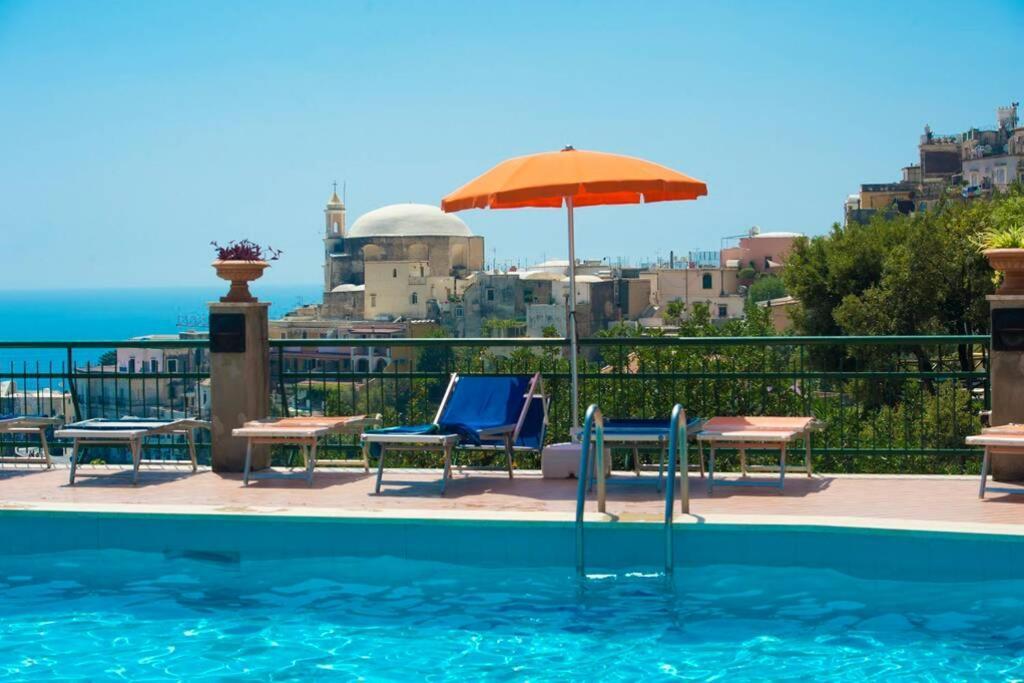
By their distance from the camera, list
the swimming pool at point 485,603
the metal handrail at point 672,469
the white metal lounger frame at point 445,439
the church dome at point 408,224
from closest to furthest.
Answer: the swimming pool at point 485,603 < the metal handrail at point 672,469 < the white metal lounger frame at point 445,439 < the church dome at point 408,224

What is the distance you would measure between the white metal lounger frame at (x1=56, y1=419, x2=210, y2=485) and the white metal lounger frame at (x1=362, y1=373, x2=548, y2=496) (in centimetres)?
151

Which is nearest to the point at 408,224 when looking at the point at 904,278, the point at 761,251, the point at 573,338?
the point at 761,251

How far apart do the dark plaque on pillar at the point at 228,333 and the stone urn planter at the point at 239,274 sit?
0.16 metres

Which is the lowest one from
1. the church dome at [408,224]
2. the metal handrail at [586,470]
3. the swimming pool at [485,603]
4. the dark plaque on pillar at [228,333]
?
the swimming pool at [485,603]

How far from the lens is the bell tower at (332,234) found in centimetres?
14788

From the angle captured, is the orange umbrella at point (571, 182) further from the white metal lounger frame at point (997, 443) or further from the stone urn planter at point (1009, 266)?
the white metal lounger frame at point (997, 443)

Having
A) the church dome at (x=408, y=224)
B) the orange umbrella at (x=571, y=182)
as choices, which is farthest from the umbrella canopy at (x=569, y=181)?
the church dome at (x=408, y=224)

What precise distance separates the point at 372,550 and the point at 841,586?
259cm

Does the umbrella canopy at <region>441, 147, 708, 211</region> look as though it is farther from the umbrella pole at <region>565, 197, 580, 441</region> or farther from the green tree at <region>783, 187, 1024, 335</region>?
the green tree at <region>783, 187, 1024, 335</region>

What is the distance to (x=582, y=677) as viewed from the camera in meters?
5.56

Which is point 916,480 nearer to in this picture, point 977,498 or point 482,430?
point 977,498

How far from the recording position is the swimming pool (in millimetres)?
5773

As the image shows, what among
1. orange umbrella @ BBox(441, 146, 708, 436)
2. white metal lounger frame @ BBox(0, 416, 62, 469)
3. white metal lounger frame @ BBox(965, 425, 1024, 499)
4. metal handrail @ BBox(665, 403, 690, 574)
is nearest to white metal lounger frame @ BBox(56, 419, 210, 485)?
white metal lounger frame @ BBox(0, 416, 62, 469)

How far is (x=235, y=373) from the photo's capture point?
9094 mm
